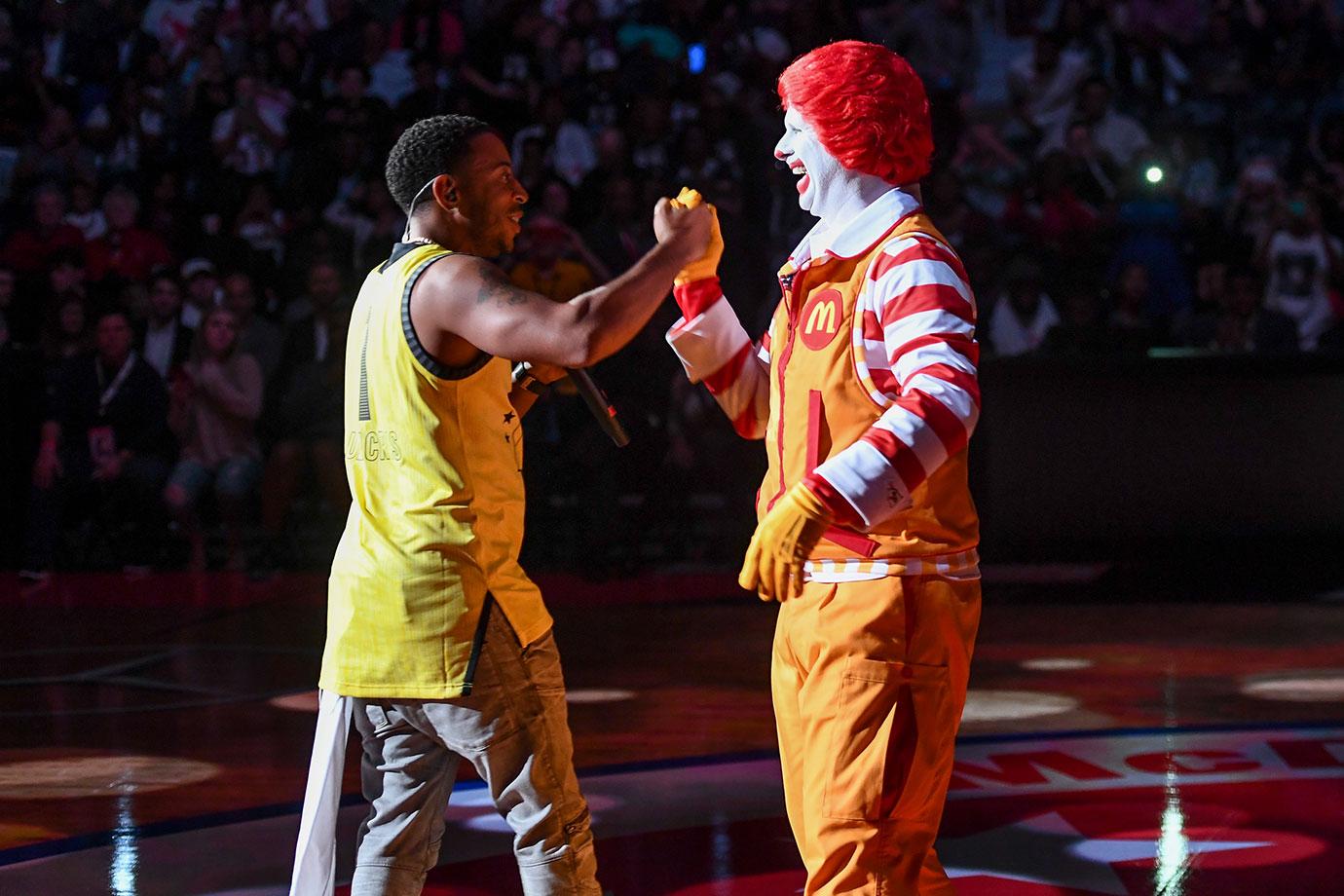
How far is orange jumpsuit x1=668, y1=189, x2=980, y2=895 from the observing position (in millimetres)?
2424

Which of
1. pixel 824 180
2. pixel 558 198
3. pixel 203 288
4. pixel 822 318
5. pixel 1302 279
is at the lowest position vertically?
pixel 822 318

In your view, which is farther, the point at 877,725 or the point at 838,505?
the point at 877,725

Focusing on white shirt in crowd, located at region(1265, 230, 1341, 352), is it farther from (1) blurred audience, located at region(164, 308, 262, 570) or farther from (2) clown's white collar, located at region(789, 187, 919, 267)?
(2) clown's white collar, located at region(789, 187, 919, 267)

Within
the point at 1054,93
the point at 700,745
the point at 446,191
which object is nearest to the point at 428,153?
the point at 446,191

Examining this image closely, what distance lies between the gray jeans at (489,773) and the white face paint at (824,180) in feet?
2.80

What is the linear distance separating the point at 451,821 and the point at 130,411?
514cm

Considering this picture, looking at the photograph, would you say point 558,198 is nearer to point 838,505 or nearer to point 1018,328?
point 1018,328

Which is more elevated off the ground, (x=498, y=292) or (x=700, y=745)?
(x=498, y=292)

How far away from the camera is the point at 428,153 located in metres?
2.93

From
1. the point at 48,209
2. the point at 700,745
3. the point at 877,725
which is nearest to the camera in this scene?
the point at 877,725

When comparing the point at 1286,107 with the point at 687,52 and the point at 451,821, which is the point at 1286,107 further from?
the point at 451,821

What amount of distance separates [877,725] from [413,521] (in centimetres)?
82

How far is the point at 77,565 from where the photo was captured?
893 centimetres

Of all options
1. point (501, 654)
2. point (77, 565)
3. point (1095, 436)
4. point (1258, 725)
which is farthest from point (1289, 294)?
point (501, 654)
